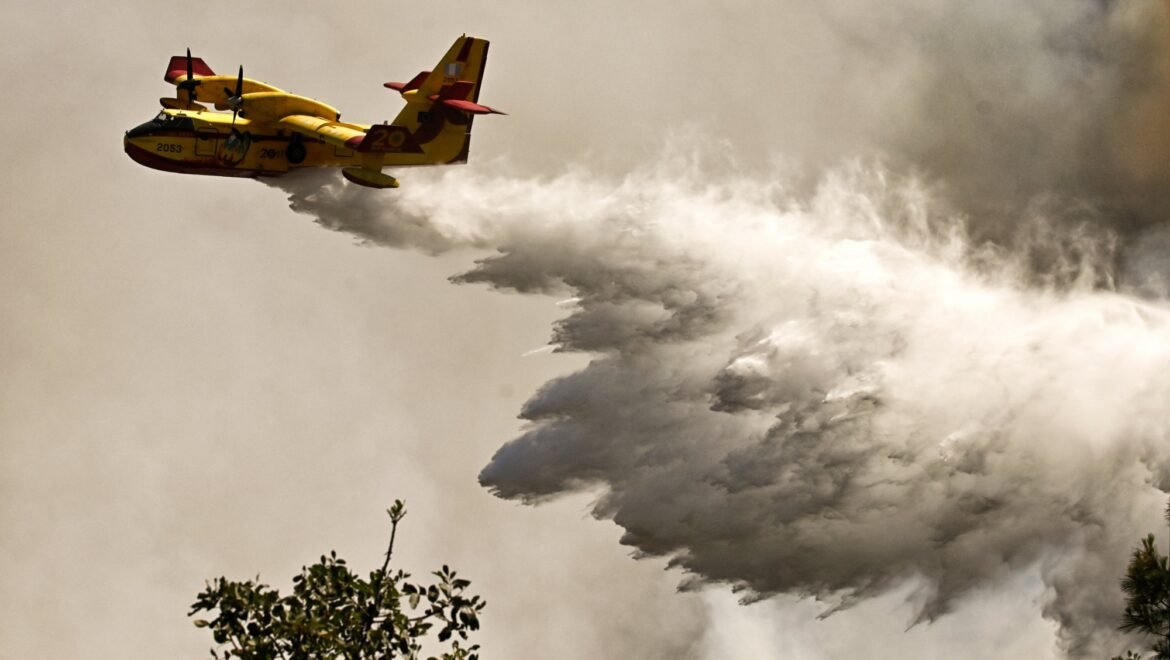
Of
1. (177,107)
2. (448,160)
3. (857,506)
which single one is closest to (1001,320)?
(857,506)

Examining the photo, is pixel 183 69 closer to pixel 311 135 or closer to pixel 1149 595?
pixel 311 135

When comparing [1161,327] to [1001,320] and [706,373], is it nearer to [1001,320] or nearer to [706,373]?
[1001,320]

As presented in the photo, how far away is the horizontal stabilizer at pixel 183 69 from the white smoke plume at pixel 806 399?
21.9ft

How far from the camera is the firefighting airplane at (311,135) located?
59.7 metres

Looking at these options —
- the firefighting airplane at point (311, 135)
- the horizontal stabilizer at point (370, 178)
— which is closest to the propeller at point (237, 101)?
the firefighting airplane at point (311, 135)

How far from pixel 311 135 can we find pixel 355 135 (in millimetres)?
1151

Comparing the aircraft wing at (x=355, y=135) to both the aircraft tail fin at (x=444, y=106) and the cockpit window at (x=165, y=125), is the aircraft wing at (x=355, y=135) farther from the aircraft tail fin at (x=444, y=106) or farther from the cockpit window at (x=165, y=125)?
the cockpit window at (x=165, y=125)

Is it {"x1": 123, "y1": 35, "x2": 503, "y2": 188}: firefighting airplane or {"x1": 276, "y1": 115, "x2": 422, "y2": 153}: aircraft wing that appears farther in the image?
{"x1": 123, "y1": 35, "x2": 503, "y2": 188}: firefighting airplane

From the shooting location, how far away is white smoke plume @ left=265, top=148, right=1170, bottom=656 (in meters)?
57.0

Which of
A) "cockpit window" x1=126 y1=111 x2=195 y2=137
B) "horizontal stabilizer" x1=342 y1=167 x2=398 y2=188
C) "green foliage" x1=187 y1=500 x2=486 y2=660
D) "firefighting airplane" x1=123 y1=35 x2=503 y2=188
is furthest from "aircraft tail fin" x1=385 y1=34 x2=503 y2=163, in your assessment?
"green foliage" x1=187 y1=500 x2=486 y2=660

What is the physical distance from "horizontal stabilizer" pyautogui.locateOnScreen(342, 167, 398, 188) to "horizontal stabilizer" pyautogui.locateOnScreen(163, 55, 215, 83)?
796 cm

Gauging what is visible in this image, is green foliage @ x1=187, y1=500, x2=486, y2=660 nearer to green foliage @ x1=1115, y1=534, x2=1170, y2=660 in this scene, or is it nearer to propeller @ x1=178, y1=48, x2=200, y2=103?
green foliage @ x1=1115, y1=534, x2=1170, y2=660

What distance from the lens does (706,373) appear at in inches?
2392

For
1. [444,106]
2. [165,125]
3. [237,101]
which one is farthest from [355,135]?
[165,125]
